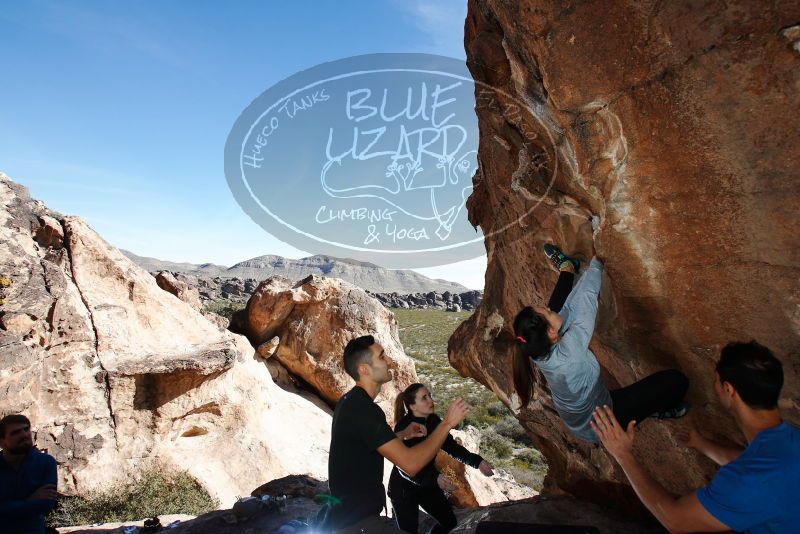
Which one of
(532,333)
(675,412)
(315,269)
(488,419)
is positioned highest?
(315,269)

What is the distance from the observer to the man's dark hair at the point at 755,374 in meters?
2.12

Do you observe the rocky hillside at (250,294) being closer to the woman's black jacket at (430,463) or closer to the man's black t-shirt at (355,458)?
the woman's black jacket at (430,463)

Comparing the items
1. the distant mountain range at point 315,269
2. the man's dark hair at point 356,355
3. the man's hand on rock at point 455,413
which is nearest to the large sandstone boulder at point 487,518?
the man's hand on rock at point 455,413

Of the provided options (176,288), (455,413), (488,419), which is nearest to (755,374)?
(455,413)

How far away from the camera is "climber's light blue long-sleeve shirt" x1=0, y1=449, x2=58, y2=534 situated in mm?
4305

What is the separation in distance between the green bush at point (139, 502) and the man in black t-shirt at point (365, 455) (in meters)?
6.71

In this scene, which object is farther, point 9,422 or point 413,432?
point 9,422

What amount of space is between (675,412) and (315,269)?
3551 inches

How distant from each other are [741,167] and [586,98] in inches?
41.3

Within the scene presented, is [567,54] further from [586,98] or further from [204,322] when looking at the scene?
[204,322]

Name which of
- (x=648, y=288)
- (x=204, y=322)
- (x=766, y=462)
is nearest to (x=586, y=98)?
(x=648, y=288)

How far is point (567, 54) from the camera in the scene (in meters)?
3.24

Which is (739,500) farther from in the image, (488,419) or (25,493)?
(488,419)

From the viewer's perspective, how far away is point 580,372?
3191 millimetres
